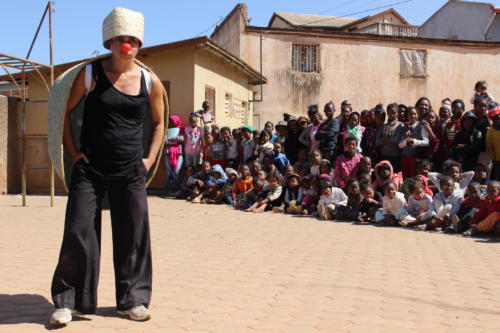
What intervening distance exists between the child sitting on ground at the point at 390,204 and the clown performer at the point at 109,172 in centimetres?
573

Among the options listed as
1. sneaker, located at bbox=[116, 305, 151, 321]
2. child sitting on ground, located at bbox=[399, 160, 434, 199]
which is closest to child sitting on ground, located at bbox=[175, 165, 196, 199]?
child sitting on ground, located at bbox=[399, 160, 434, 199]

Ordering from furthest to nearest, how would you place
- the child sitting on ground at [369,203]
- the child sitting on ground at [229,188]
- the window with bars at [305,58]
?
1. the window with bars at [305,58]
2. the child sitting on ground at [229,188]
3. the child sitting on ground at [369,203]

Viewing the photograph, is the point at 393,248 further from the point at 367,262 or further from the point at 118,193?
the point at 118,193

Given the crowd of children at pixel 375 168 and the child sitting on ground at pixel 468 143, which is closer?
the crowd of children at pixel 375 168

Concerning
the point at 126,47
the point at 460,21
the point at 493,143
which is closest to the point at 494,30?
the point at 460,21

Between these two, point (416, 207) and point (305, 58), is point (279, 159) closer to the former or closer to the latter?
point (416, 207)

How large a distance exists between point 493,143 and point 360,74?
15.0 metres

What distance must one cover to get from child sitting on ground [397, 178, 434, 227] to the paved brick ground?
50cm

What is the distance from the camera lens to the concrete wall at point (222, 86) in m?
14.6

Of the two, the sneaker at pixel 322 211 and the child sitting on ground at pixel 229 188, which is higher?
the child sitting on ground at pixel 229 188

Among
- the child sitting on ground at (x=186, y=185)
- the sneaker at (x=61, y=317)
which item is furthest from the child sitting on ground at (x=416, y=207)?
the sneaker at (x=61, y=317)

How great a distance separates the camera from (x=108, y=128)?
360 cm

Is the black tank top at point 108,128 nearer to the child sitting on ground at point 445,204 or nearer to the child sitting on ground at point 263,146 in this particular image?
the child sitting on ground at point 445,204

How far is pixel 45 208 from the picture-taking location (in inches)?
413
